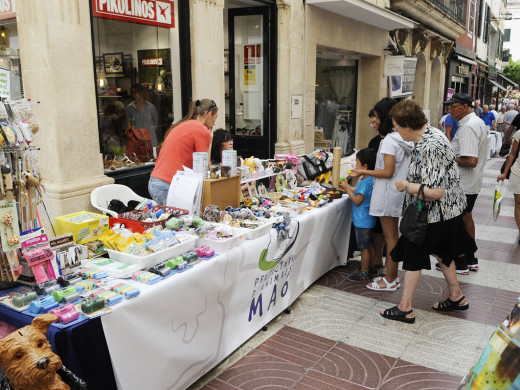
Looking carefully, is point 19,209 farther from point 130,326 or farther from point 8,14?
point 8,14

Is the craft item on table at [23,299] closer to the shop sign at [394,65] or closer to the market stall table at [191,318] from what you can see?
the market stall table at [191,318]

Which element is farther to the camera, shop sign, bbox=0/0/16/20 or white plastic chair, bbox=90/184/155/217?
white plastic chair, bbox=90/184/155/217

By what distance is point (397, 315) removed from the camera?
410cm

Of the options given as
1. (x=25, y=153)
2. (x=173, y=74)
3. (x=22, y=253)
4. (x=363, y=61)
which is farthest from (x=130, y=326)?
(x=363, y=61)

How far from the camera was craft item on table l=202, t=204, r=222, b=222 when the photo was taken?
3.80m

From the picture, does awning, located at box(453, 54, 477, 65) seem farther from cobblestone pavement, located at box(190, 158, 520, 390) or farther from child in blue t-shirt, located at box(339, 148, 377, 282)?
child in blue t-shirt, located at box(339, 148, 377, 282)

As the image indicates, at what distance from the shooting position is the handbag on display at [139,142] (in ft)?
19.4

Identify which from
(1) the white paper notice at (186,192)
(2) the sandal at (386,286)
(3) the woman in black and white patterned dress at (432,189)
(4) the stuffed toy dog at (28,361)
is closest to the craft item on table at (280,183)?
(2) the sandal at (386,286)

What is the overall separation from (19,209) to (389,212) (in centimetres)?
315

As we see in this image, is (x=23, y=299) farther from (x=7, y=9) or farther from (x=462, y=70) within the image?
(x=462, y=70)

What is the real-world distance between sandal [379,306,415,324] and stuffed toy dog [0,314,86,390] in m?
2.94

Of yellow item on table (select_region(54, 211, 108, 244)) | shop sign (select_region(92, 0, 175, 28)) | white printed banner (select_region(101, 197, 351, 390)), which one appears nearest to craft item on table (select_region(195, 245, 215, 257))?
white printed banner (select_region(101, 197, 351, 390))

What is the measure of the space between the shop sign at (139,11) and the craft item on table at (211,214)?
8.90 ft

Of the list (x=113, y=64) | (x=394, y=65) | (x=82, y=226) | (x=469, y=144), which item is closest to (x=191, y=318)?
(x=82, y=226)
